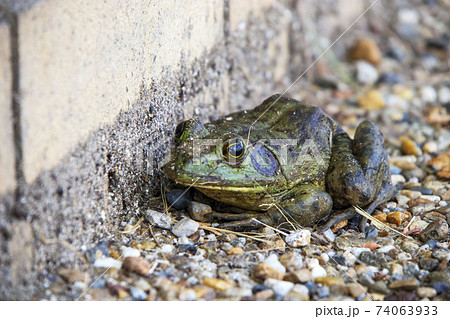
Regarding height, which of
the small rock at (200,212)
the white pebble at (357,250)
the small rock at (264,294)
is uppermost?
the small rock at (200,212)

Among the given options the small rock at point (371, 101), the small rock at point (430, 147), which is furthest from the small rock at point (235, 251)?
the small rock at point (371, 101)

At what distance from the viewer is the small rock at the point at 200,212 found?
3820 millimetres

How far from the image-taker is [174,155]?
146 inches

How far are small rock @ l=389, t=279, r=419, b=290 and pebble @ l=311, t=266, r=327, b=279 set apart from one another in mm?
409

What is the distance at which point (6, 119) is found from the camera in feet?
8.14

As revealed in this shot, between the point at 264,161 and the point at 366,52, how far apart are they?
475 cm

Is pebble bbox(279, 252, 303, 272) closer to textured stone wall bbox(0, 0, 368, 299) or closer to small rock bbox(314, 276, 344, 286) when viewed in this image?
small rock bbox(314, 276, 344, 286)

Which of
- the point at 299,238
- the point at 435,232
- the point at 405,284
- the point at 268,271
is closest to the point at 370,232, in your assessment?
the point at 435,232

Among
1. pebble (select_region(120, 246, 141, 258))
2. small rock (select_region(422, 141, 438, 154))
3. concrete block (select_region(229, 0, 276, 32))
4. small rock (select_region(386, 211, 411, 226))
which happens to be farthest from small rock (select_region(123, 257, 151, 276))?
small rock (select_region(422, 141, 438, 154))

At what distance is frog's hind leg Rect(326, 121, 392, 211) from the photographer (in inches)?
155

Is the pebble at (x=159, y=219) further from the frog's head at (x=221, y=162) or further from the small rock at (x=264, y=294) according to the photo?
the small rock at (x=264, y=294)
